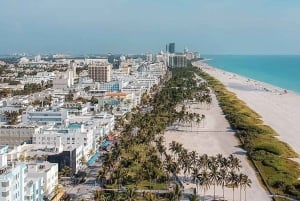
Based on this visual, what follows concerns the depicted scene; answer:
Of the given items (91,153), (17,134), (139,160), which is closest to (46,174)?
(139,160)

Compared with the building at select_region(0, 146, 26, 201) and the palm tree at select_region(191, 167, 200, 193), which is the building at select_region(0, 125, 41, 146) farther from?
the building at select_region(0, 146, 26, 201)

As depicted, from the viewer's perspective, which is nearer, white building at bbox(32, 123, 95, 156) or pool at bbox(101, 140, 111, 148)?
white building at bbox(32, 123, 95, 156)

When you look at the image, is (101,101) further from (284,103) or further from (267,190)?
(267,190)

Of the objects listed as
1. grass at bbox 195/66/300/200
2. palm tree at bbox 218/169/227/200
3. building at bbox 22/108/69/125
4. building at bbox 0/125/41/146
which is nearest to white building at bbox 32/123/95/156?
building at bbox 0/125/41/146

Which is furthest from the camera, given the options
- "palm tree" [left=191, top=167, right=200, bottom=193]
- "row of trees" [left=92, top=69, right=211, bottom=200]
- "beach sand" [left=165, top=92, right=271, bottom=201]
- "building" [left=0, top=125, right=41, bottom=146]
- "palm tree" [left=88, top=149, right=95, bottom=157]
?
"building" [left=0, top=125, right=41, bottom=146]

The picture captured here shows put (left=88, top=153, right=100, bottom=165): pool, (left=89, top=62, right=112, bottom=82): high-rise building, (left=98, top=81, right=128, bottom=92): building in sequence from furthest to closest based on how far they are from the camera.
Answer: (left=89, top=62, right=112, bottom=82): high-rise building, (left=98, top=81, right=128, bottom=92): building, (left=88, top=153, right=100, bottom=165): pool

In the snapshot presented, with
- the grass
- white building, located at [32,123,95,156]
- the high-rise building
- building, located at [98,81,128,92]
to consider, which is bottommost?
the grass

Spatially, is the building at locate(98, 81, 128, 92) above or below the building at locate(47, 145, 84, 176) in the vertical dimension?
above
